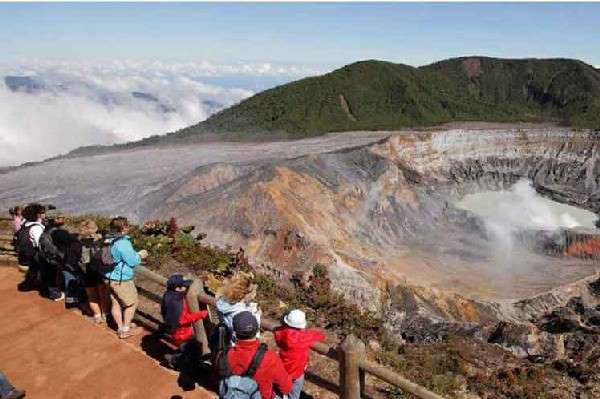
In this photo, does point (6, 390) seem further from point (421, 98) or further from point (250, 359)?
point (421, 98)

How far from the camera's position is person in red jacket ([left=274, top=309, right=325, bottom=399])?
733cm

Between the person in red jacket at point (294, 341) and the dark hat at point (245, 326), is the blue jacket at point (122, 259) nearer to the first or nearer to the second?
the person in red jacket at point (294, 341)

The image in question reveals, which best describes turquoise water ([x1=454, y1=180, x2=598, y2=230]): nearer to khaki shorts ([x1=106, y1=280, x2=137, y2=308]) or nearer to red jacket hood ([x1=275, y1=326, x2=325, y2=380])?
khaki shorts ([x1=106, y1=280, x2=137, y2=308])

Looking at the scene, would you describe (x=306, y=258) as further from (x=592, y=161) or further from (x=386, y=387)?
(x=592, y=161)

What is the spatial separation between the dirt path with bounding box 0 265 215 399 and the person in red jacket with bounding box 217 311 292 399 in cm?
283

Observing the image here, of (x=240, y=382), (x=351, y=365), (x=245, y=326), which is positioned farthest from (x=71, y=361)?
(x=351, y=365)

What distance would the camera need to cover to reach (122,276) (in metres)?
10.3

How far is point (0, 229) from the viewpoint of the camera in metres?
21.0

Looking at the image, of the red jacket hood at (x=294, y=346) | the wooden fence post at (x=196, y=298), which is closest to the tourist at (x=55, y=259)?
the wooden fence post at (x=196, y=298)

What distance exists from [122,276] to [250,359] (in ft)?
15.2

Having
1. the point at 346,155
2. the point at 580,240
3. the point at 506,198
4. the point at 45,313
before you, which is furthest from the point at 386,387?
the point at 506,198

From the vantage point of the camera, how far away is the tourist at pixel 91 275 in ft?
35.7

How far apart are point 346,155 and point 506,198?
30.2 metres

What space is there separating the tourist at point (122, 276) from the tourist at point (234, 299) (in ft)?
9.93
